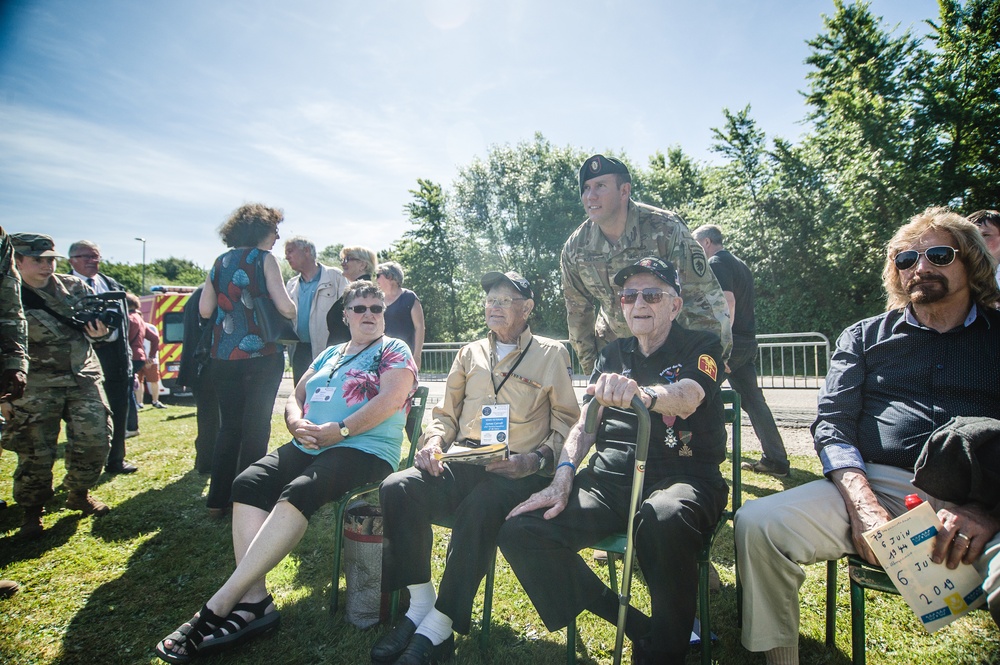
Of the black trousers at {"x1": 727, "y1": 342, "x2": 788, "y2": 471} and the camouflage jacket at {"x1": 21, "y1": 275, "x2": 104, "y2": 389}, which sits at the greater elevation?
the camouflage jacket at {"x1": 21, "y1": 275, "x2": 104, "y2": 389}

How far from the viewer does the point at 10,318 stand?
328 cm

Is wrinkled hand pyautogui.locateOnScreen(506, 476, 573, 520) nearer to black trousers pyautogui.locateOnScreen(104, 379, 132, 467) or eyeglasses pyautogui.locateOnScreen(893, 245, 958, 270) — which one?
eyeglasses pyautogui.locateOnScreen(893, 245, 958, 270)

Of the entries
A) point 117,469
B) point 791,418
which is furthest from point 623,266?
point 117,469

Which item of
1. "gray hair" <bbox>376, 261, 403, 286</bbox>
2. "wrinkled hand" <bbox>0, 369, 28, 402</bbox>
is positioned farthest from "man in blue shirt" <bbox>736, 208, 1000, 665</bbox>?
"wrinkled hand" <bbox>0, 369, 28, 402</bbox>

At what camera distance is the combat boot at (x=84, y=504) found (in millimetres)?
4232

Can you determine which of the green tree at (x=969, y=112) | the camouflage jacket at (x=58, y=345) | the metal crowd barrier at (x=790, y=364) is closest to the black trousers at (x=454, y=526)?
the camouflage jacket at (x=58, y=345)

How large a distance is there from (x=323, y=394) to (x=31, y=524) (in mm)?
2731

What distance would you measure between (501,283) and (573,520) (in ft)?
4.75

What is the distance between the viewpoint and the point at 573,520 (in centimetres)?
235

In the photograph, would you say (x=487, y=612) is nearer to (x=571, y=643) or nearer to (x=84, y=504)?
(x=571, y=643)

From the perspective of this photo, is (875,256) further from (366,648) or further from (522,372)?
(366,648)

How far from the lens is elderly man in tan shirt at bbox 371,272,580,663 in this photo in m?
Answer: 2.35

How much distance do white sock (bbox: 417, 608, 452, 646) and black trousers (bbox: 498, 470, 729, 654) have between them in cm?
41

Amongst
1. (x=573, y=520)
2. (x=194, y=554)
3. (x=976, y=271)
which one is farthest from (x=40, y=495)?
(x=976, y=271)
